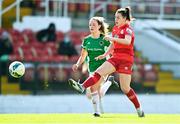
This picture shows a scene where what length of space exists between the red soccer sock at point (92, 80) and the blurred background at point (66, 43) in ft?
18.8

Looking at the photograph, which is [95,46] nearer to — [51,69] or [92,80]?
[92,80]

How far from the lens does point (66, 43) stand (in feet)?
71.7

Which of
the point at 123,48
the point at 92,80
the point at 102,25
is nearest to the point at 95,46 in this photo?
the point at 102,25

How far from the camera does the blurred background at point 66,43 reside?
63.3ft

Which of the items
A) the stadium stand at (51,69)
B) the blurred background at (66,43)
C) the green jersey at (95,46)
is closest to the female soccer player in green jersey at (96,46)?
the green jersey at (95,46)

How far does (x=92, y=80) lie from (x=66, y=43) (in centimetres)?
875

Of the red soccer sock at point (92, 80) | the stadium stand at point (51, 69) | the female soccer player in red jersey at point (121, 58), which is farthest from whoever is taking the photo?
the stadium stand at point (51, 69)

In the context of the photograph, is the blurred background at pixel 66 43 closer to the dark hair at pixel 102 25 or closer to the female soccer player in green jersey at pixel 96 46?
the female soccer player in green jersey at pixel 96 46

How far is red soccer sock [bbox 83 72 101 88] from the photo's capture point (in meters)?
13.1

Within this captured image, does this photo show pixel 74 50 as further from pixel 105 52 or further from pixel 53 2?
pixel 105 52

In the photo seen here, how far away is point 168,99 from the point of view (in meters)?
19.6

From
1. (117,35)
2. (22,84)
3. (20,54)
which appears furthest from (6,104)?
(117,35)

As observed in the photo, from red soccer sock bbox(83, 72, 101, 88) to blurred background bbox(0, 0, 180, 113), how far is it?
5721mm

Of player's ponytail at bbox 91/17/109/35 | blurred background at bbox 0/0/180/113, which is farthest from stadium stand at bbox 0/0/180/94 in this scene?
player's ponytail at bbox 91/17/109/35
